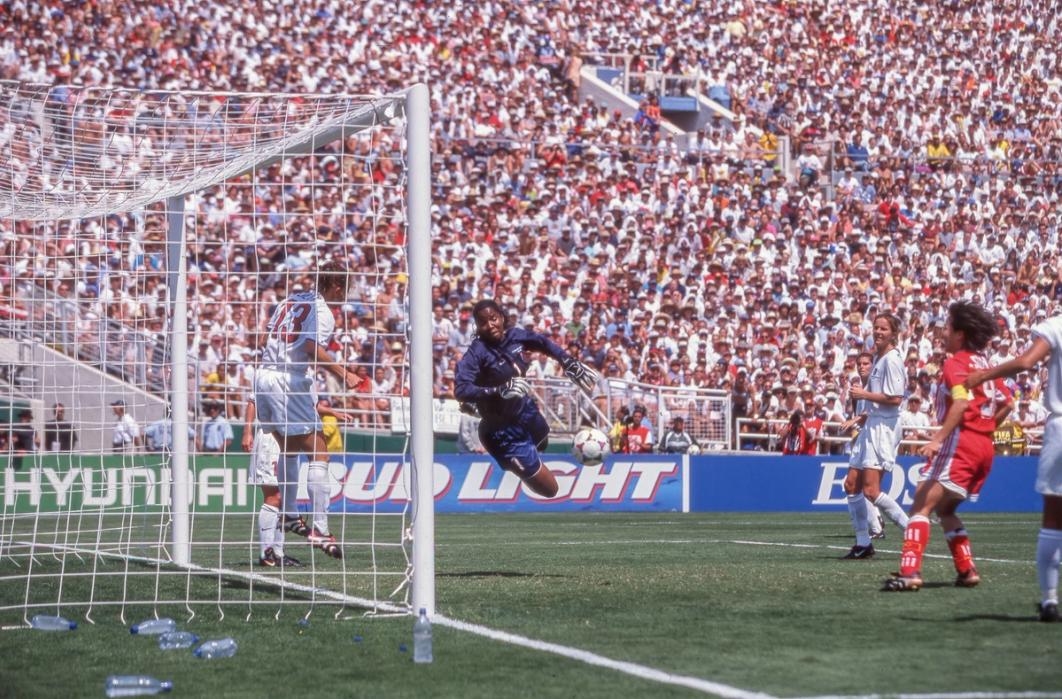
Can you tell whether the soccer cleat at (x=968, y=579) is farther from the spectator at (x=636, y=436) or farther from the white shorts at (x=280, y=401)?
the spectator at (x=636, y=436)

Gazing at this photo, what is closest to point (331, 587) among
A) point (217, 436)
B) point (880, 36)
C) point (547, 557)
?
point (547, 557)

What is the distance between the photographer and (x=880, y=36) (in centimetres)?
4225

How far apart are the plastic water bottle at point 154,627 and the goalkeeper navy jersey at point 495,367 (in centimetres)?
367

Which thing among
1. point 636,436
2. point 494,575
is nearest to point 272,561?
point 494,575

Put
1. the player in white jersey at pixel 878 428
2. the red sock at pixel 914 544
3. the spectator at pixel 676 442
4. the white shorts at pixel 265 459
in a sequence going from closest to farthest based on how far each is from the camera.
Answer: the red sock at pixel 914 544, the white shorts at pixel 265 459, the player in white jersey at pixel 878 428, the spectator at pixel 676 442

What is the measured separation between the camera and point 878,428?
1359 cm

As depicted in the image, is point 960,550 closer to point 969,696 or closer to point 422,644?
point 969,696

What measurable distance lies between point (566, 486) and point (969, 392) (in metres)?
16.3

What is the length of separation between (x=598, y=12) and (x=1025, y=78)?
40.6 feet

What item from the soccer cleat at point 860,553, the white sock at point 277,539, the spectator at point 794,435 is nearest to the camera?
the white sock at point 277,539

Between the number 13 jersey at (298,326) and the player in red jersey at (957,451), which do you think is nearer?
the player in red jersey at (957,451)

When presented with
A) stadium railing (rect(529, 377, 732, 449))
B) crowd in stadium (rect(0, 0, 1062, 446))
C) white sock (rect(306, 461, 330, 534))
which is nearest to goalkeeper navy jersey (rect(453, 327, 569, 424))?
white sock (rect(306, 461, 330, 534))

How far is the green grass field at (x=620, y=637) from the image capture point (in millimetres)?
6570

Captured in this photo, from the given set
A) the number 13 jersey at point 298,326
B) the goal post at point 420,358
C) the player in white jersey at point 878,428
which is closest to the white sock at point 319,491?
the number 13 jersey at point 298,326
